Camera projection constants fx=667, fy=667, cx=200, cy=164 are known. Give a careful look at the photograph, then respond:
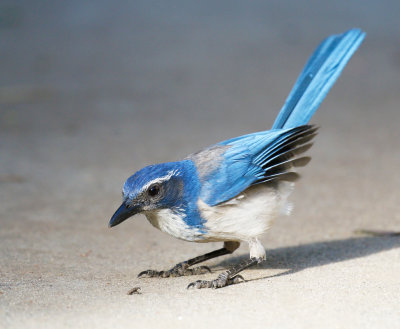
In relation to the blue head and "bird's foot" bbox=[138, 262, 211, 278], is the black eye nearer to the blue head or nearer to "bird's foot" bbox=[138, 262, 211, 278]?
the blue head

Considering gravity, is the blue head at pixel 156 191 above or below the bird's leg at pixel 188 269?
above

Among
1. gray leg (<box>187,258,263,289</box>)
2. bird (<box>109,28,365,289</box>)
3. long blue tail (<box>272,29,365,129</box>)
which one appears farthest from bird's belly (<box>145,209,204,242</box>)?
long blue tail (<box>272,29,365,129</box>)

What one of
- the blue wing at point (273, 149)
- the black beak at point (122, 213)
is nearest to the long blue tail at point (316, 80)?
the blue wing at point (273, 149)

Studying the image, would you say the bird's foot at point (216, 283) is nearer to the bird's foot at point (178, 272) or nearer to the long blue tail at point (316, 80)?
the bird's foot at point (178, 272)

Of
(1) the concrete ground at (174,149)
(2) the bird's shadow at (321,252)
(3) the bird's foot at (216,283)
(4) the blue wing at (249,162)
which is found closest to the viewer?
(1) the concrete ground at (174,149)

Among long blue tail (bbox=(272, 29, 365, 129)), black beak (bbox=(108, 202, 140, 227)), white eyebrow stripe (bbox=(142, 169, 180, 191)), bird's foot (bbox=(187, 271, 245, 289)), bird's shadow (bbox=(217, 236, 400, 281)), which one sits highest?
long blue tail (bbox=(272, 29, 365, 129))

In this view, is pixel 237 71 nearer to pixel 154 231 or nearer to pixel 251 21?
pixel 251 21

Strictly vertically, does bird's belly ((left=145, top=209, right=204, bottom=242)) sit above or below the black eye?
below

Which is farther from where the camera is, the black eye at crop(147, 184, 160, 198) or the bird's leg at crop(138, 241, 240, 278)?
the bird's leg at crop(138, 241, 240, 278)
